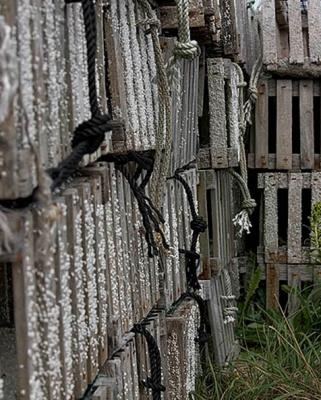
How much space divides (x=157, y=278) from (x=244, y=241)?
2.70 metres

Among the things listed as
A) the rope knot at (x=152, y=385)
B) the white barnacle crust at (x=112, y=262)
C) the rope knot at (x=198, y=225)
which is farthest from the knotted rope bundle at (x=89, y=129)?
the rope knot at (x=198, y=225)

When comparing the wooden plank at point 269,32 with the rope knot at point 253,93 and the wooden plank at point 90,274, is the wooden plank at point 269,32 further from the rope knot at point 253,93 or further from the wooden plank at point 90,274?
the wooden plank at point 90,274

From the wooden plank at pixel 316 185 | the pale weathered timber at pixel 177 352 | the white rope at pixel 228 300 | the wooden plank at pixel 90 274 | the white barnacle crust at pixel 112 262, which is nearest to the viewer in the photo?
the wooden plank at pixel 90 274

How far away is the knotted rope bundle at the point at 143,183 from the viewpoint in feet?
8.12

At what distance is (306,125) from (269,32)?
605 millimetres

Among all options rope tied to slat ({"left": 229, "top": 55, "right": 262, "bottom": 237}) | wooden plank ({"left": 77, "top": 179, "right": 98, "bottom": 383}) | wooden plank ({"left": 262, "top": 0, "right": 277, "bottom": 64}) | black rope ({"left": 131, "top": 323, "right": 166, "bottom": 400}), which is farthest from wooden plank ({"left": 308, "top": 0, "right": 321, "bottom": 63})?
wooden plank ({"left": 77, "top": 179, "right": 98, "bottom": 383})

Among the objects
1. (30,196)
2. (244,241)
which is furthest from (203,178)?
(30,196)

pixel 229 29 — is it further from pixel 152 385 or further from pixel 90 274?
pixel 90 274

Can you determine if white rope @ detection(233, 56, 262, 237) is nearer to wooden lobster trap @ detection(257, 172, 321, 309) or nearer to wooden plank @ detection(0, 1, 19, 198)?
wooden lobster trap @ detection(257, 172, 321, 309)

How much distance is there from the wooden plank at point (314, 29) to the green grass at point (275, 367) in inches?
55.2

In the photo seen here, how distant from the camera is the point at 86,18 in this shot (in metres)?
1.92

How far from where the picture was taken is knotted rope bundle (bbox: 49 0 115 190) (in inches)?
69.2

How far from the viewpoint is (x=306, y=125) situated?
526 cm

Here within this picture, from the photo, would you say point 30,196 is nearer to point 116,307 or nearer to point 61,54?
point 61,54
